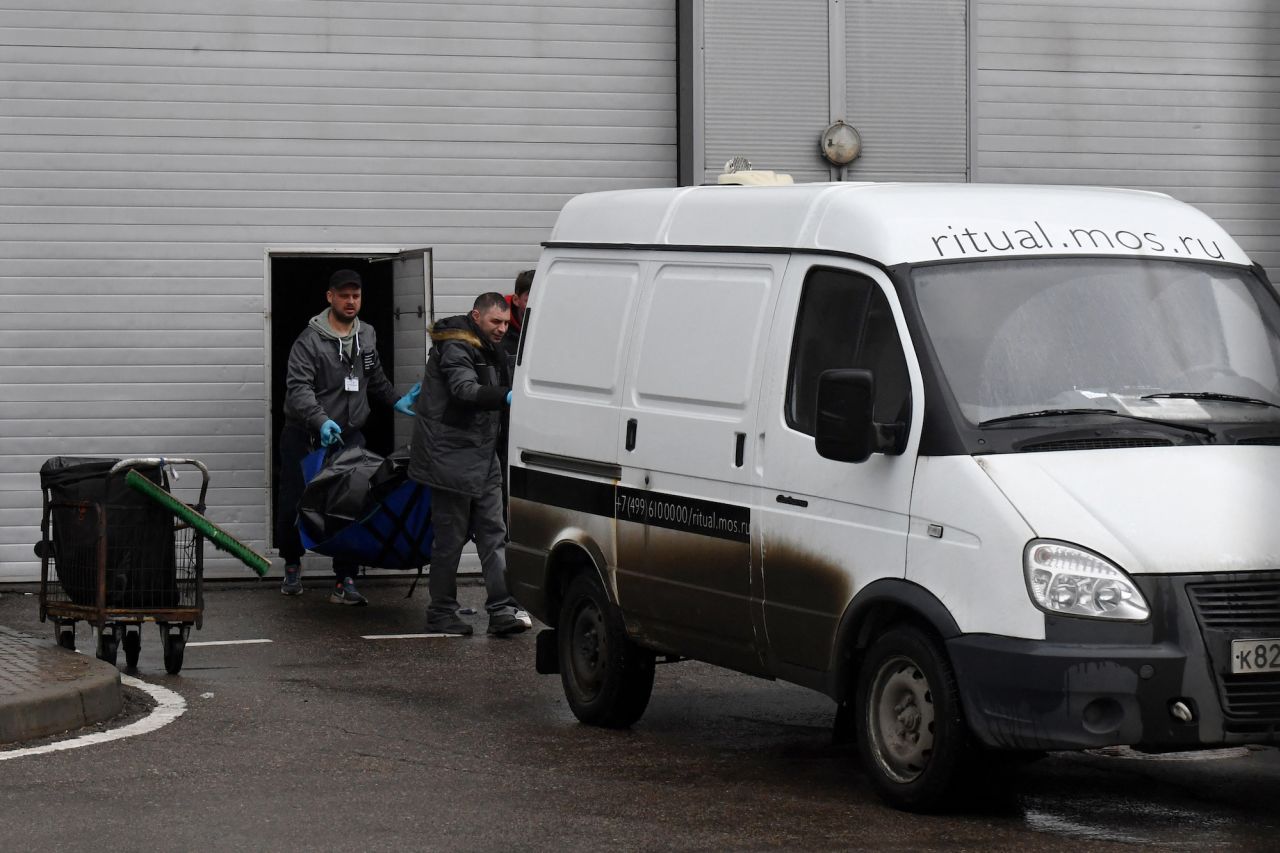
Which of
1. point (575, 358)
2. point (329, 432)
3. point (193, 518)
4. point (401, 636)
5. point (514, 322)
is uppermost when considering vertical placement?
point (514, 322)

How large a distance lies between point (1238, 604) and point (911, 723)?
3.81 ft

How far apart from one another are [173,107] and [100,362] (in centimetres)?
181

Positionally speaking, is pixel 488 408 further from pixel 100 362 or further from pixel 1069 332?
pixel 1069 332

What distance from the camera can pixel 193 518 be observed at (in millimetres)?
9984

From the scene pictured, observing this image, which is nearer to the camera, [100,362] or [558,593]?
[558,593]

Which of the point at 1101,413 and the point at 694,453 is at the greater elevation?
the point at 1101,413

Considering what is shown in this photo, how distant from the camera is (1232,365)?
728cm

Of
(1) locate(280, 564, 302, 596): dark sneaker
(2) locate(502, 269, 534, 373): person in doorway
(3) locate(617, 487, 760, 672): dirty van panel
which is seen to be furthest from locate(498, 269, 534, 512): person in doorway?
(3) locate(617, 487, 760, 672): dirty van panel

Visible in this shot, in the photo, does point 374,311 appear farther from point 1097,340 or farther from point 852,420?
point 1097,340

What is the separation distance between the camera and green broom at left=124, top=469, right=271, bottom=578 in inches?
392

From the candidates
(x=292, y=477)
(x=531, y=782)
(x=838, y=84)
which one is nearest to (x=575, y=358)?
(x=531, y=782)

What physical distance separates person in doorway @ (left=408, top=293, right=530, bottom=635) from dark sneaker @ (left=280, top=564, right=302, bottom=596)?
223 centimetres

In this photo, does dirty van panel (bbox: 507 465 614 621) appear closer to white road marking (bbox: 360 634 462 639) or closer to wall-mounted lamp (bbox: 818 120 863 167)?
white road marking (bbox: 360 634 462 639)

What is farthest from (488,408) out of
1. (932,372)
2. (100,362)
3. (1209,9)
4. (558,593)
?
(1209,9)
